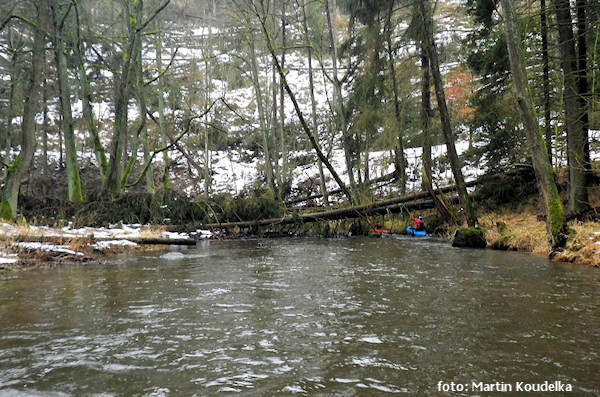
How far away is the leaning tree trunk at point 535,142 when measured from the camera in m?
8.48

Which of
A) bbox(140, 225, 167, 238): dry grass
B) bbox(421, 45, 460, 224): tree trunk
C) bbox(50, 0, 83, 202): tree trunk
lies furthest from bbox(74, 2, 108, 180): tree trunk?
bbox(421, 45, 460, 224): tree trunk

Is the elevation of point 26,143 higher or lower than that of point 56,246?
higher

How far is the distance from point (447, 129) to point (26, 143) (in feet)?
43.0

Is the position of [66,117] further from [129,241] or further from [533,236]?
[533,236]

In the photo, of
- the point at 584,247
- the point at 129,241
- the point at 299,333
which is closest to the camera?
the point at 299,333

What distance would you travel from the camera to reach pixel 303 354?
124 inches

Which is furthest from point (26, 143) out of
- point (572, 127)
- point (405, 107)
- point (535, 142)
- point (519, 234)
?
point (405, 107)

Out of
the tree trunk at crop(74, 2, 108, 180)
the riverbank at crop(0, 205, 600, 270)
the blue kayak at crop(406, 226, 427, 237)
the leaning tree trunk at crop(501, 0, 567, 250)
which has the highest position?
the tree trunk at crop(74, 2, 108, 180)

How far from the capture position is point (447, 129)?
42.8ft

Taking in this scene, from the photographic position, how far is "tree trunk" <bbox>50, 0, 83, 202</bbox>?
14922mm

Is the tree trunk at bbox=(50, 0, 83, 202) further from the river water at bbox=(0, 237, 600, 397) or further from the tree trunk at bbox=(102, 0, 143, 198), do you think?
the river water at bbox=(0, 237, 600, 397)

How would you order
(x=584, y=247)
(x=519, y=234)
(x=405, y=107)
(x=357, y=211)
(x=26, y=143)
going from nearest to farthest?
(x=584, y=247) < (x=519, y=234) < (x=26, y=143) < (x=357, y=211) < (x=405, y=107)

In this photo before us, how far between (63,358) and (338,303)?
2.88m

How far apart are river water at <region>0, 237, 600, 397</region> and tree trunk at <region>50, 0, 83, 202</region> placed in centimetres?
891
